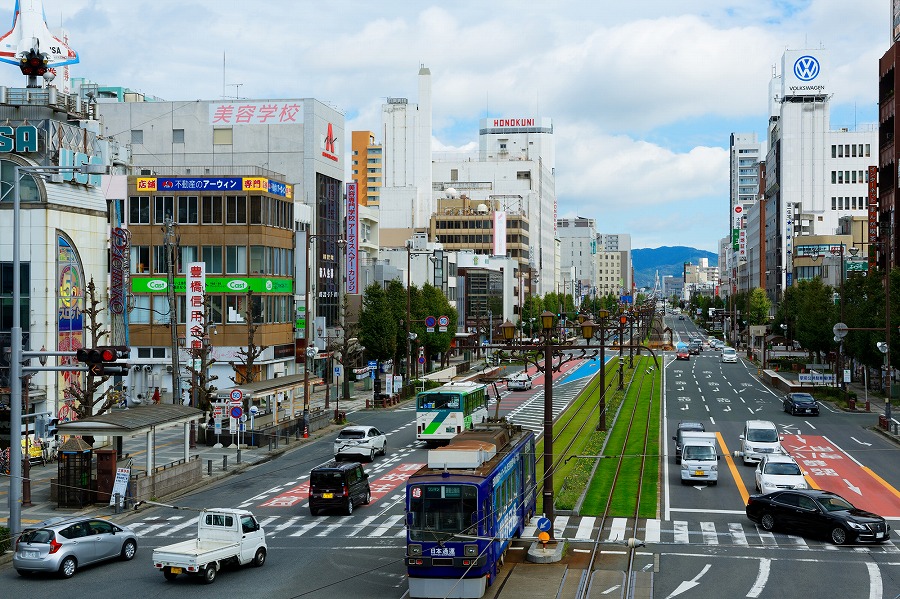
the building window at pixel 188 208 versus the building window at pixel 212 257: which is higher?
the building window at pixel 188 208

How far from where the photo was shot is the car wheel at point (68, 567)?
25188mm

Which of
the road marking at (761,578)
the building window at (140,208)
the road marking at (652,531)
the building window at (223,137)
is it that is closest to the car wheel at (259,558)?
the road marking at (652,531)

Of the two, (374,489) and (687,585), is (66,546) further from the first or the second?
(687,585)

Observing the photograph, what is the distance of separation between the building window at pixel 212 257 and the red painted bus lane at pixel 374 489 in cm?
3276

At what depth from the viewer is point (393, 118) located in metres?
190

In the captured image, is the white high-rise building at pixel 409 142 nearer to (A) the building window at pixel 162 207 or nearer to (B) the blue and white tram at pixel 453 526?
(A) the building window at pixel 162 207

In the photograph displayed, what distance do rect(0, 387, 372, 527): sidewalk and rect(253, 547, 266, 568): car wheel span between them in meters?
10.2

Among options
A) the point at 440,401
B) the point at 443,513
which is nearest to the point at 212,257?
the point at 440,401

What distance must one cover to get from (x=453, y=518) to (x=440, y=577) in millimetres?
1348

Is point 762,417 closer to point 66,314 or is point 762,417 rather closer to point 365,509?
point 365,509

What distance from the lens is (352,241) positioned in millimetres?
88062

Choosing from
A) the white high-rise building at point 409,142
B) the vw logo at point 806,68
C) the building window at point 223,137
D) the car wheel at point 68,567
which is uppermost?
the vw logo at point 806,68

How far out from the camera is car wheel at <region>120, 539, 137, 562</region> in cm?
2739

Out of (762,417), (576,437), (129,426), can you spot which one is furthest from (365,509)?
(762,417)
